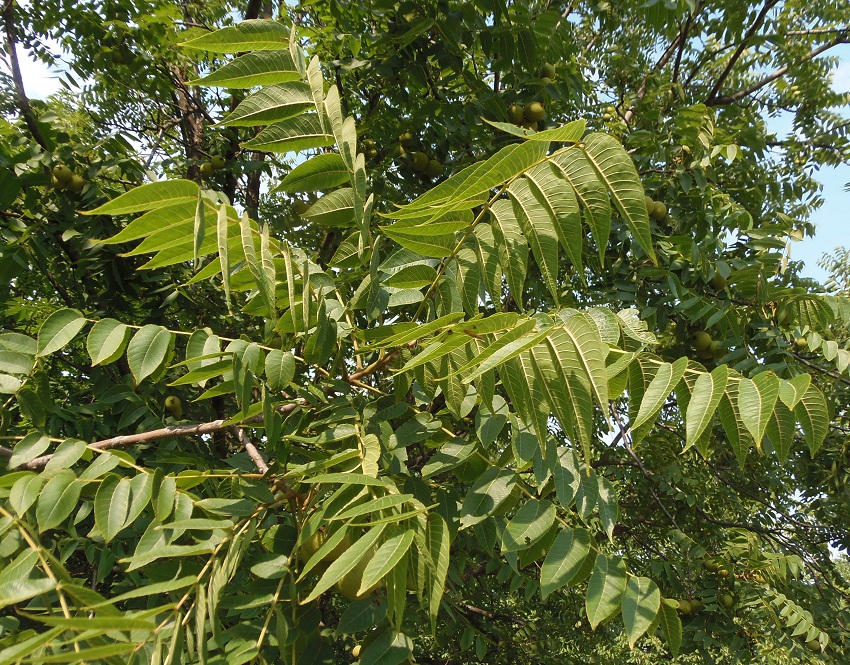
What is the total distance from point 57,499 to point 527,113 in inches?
106

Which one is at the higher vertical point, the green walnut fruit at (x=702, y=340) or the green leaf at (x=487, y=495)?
the green leaf at (x=487, y=495)

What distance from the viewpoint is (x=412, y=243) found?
4.78ft

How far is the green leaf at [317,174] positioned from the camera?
143cm

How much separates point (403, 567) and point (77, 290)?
9.94ft

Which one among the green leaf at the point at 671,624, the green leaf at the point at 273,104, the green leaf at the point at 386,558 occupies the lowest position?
the green leaf at the point at 671,624

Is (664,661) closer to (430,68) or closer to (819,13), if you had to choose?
(430,68)

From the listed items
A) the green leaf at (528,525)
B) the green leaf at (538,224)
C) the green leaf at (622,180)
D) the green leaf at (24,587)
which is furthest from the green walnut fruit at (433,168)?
the green leaf at (24,587)

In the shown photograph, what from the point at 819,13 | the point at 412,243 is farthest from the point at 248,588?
the point at 819,13

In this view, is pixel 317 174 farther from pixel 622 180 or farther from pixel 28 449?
pixel 28 449

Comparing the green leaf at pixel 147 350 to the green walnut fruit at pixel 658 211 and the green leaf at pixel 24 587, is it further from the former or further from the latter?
the green walnut fruit at pixel 658 211

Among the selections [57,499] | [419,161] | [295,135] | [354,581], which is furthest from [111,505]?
[419,161]

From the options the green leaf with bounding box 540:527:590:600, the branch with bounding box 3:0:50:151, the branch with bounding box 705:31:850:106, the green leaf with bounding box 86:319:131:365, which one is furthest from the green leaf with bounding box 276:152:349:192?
the branch with bounding box 705:31:850:106

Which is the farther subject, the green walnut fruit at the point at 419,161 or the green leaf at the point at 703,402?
the green walnut fruit at the point at 419,161

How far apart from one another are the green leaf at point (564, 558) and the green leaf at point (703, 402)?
35 cm
